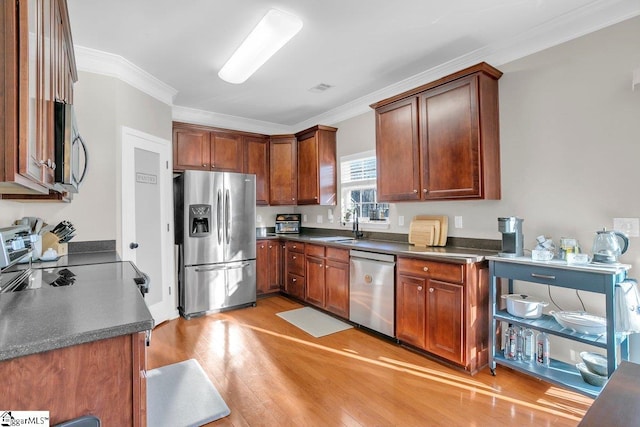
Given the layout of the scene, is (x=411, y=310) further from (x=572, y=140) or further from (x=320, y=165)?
(x=320, y=165)

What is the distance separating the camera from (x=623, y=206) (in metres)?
2.20

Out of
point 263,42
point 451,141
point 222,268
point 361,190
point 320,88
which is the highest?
point 320,88

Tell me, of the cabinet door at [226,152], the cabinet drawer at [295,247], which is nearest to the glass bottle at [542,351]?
the cabinet drawer at [295,247]

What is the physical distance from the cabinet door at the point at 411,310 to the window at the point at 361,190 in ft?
3.73

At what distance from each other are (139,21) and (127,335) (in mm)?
2437

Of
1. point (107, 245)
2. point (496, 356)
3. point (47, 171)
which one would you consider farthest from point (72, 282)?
point (496, 356)

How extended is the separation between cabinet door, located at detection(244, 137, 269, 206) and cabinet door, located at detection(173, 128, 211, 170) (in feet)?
1.96

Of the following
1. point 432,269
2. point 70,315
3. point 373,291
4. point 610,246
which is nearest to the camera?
point 70,315

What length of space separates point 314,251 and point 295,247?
19.2 inches

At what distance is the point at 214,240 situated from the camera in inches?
160

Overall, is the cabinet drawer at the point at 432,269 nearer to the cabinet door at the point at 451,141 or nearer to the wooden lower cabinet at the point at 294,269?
the cabinet door at the point at 451,141

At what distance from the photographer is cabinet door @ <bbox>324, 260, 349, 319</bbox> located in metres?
3.63

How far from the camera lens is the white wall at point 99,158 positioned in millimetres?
2902

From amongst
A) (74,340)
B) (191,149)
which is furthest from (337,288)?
(74,340)
